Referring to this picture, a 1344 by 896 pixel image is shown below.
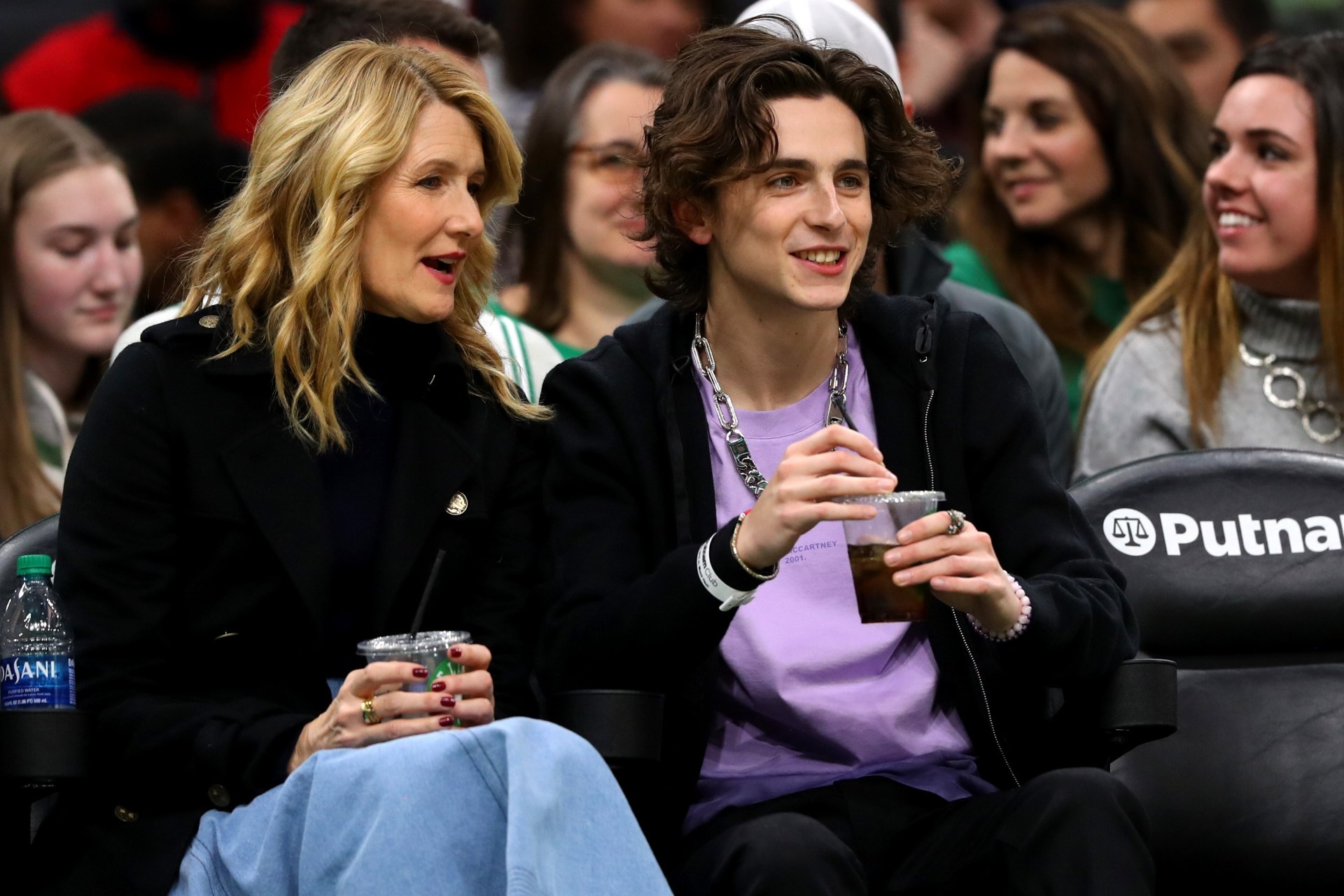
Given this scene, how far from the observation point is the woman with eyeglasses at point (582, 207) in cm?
530

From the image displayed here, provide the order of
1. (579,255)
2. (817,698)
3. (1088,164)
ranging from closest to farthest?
Result: (817,698) < (579,255) < (1088,164)

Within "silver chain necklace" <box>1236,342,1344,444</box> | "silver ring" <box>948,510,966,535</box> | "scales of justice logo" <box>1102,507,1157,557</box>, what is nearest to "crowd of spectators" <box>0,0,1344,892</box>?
"silver chain necklace" <box>1236,342,1344,444</box>

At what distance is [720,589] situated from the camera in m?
3.01

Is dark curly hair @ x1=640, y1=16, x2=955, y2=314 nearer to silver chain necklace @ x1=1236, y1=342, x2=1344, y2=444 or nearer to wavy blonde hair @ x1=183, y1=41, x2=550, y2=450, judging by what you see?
wavy blonde hair @ x1=183, y1=41, x2=550, y2=450

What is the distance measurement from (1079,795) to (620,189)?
281cm

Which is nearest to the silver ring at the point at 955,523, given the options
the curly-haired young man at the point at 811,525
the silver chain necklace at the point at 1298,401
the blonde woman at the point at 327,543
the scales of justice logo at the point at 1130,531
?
the curly-haired young man at the point at 811,525

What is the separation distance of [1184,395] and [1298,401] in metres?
0.26

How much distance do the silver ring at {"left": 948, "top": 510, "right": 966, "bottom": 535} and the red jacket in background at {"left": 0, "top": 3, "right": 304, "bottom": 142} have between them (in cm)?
397

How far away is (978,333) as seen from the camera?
11.4 feet

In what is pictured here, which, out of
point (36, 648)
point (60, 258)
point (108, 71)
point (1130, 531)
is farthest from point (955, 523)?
point (108, 71)

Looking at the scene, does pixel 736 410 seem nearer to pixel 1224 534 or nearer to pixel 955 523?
pixel 955 523

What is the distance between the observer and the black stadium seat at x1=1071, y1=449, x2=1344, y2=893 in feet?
11.3

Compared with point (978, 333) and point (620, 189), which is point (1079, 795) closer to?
point (978, 333)

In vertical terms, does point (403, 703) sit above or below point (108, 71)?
below
